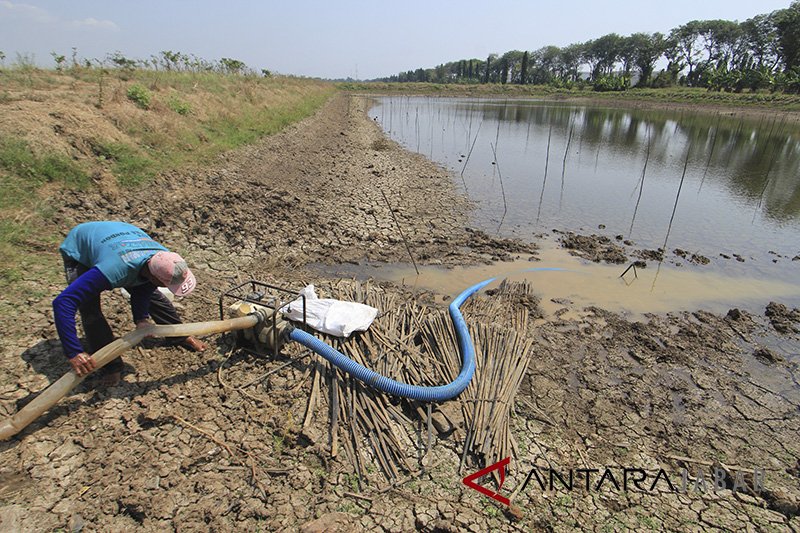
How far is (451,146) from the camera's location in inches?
864

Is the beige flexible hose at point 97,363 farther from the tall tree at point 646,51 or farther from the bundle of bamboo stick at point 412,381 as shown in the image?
the tall tree at point 646,51

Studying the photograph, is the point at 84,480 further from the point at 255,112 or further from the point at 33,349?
the point at 255,112

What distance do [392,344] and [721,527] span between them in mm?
3291

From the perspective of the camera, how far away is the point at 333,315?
15.6 ft

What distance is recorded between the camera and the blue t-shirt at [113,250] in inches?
125

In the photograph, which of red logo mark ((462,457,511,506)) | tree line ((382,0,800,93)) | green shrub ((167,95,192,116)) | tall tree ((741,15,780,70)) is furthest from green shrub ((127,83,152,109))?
tall tree ((741,15,780,70))

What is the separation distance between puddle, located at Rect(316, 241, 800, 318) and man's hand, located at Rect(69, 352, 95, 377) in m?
4.36

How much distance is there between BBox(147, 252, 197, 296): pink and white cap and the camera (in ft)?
10.7

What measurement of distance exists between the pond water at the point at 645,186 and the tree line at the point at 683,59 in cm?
2955

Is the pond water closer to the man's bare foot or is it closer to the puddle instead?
the puddle

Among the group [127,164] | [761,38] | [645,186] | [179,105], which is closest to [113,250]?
[127,164]

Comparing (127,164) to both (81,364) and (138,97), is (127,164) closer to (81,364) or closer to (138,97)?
(138,97)

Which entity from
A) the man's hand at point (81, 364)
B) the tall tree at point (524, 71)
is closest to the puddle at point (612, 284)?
the man's hand at point (81, 364)

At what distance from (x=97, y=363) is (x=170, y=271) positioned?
0.91m
